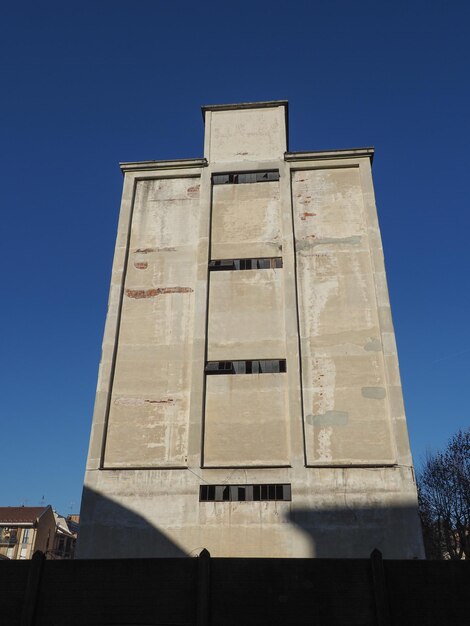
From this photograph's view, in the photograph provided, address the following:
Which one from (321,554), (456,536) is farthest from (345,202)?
(456,536)

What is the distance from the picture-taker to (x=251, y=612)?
14.6 metres

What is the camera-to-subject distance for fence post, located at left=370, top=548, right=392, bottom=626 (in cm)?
1422

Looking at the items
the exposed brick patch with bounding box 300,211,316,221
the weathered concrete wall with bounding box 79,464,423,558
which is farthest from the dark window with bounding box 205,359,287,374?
the exposed brick patch with bounding box 300,211,316,221

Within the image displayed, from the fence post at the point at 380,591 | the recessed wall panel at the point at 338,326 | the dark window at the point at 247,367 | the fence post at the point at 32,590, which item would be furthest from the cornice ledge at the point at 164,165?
the fence post at the point at 380,591

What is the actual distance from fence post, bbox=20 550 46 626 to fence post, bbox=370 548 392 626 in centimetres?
960

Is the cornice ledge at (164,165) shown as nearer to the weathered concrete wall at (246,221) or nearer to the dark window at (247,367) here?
the weathered concrete wall at (246,221)

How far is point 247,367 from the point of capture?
915 inches

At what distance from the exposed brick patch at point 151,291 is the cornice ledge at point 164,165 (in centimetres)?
737

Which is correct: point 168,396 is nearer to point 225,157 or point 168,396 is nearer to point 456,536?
point 225,157

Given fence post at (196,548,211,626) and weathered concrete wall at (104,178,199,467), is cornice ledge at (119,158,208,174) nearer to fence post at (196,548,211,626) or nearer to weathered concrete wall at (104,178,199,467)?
weathered concrete wall at (104,178,199,467)

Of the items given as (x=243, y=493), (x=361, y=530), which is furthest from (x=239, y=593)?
(x=361, y=530)

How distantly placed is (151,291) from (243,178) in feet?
26.3

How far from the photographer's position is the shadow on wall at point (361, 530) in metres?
19.1

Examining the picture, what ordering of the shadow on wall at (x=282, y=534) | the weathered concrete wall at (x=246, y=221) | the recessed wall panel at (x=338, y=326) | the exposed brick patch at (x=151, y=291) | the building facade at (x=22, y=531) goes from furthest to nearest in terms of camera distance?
the building facade at (x=22, y=531) → the weathered concrete wall at (x=246, y=221) → the exposed brick patch at (x=151, y=291) → the recessed wall panel at (x=338, y=326) → the shadow on wall at (x=282, y=534)
